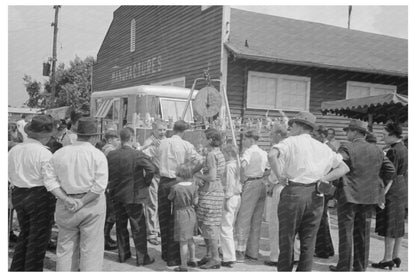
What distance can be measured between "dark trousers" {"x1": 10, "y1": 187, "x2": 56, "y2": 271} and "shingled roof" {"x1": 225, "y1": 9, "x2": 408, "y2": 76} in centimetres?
912

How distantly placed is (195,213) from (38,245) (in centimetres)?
185

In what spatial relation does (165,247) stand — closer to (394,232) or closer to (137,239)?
(137,239)

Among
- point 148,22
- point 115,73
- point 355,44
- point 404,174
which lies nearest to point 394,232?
point 404,174

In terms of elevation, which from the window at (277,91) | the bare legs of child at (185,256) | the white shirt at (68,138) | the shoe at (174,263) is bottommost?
the shoe at (174,263)

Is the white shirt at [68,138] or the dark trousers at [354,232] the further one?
the white shirt at [68,138]

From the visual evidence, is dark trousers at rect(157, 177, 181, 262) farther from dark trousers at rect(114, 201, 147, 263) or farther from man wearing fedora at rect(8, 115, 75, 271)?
man wearing fedora at rect(8, 115, 75, 271)

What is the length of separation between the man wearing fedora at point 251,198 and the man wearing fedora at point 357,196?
46.8 inches

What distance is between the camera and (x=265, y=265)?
18.0 ft

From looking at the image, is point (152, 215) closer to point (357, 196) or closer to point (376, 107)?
point (357, 196)

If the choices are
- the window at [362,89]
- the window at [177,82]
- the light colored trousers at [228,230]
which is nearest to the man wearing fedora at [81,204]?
the light colored trousers at [228,230]

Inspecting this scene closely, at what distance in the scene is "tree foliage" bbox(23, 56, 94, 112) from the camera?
3688cm

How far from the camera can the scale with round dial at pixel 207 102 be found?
778 cm

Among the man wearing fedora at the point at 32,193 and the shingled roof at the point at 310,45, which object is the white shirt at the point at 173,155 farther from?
the shingled roof at the point at 310,45

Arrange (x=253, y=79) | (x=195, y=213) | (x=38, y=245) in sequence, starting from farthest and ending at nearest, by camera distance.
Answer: (x=253, y=79) < (x=195, y=213) < (x=38, y=245)
